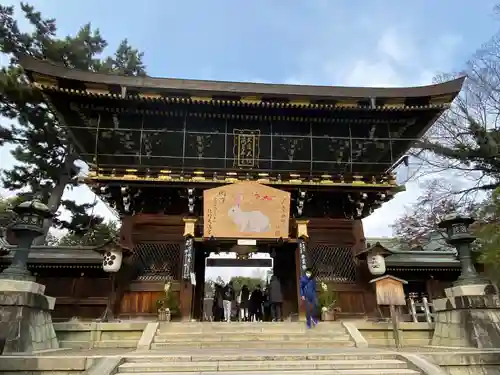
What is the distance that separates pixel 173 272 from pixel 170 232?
153 cm

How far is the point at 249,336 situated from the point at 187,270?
3456 mm

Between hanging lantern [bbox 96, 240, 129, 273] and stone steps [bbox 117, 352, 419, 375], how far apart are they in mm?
5639

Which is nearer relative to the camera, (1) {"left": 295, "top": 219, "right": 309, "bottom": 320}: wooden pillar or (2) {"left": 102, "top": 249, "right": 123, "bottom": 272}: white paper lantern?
(2) {"left": 102, "top": 249, "right": 123, "bottom": 272}: white paper lantern

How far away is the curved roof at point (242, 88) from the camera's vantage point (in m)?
13.0

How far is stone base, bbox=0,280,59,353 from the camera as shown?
823 centimetres

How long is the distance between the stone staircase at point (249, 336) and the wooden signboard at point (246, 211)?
3489 mm

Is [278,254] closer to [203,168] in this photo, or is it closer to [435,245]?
[203,168]

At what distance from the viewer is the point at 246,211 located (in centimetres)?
1349

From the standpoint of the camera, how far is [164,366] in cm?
674

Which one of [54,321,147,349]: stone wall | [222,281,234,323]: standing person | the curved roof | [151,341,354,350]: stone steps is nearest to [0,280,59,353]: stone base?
[54,321,147,349]: stone wall

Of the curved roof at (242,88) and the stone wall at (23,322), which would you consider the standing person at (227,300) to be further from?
the curved roof at (242,88)

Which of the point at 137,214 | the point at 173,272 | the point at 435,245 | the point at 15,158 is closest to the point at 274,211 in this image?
the point at 173,272

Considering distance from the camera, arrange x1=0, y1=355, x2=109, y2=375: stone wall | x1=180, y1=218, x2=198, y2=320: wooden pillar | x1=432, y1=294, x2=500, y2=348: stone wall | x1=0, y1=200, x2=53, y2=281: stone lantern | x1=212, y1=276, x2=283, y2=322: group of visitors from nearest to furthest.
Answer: x1=0, y1=355, x2=109, y2=375: stone wall, x1=432, y1=294, x2=500, y2=348: stone wall, x1=0, y1=200, x2=53, y2=281: stone lantern, x1=180, y1=218, x2=198, y2=320: wooden pillar, x1=212, y1=276, x2=283, y2=322: group of visitors

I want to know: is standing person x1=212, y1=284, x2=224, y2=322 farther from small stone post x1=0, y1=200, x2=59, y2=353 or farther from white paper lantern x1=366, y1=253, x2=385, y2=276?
small stone post x1=0, y1=200, x2=59, y2=353
